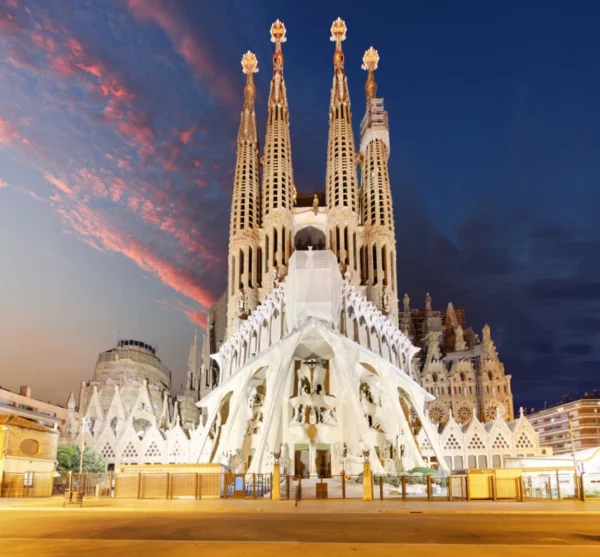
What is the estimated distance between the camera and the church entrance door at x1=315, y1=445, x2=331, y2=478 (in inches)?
2207

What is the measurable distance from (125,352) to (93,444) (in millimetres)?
25486

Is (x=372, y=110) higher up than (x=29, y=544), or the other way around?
(x=372, y=110)

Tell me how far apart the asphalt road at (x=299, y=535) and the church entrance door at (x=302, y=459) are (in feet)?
130

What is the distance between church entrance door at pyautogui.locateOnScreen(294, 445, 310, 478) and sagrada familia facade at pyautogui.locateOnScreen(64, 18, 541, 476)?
0.44ft

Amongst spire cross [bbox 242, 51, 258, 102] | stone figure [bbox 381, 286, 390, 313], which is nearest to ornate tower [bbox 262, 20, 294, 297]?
spire cross [bbox 242, 51, 258, 102]

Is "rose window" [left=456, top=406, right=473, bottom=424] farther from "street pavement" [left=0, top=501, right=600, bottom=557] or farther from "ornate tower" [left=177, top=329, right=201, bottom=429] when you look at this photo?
"street pavement" [left=0, top=501, right=600, bottom=557]

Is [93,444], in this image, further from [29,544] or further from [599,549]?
[599,549]

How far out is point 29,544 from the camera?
11.0 metres

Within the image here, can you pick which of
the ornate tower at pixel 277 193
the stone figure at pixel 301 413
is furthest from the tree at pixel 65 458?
the ornate tower at pixel 277 193

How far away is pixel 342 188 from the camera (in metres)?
77.6

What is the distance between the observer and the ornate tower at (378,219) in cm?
7331

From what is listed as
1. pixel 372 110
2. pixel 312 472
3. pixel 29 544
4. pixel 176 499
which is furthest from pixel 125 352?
pixel 29 544

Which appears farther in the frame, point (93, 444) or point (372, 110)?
point (372, 110)

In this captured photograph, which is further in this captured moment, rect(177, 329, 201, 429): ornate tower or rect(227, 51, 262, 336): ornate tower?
rect(177, 329, 201, 429): ornate tower
